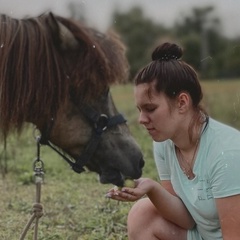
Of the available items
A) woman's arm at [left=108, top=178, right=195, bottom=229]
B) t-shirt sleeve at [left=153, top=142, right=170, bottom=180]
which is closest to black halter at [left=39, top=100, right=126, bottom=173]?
t-shirt sleeve at [left=153, top=142, right=170, bottom=180]

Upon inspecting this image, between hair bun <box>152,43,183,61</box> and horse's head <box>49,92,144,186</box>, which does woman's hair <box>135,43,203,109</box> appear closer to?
hair bun <box>152,43,183,61</box>

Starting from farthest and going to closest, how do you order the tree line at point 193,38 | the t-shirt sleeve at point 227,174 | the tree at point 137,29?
the tree at point 137,29 → the tree line at point 193,38 → the t-shirt sleeve at point 227,174

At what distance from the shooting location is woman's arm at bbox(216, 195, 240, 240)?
224 cm

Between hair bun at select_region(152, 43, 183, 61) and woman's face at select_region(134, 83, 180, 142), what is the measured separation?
14 centimetres

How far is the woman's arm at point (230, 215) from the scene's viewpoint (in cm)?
224

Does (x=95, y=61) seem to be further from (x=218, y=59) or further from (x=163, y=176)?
(x=218, y=59)

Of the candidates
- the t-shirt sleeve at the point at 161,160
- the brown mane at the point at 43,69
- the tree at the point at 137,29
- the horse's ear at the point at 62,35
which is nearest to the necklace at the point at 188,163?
the t-shirt sleeve at the point at 161,160

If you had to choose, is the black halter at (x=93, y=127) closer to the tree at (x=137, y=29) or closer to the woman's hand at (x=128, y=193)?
the woman's hand at (x=128, y=193)

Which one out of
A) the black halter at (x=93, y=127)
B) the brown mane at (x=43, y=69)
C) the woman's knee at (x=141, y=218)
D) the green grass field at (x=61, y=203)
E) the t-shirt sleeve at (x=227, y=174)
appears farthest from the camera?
the green grass field at (x=61, y=203)

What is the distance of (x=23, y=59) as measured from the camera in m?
2.84

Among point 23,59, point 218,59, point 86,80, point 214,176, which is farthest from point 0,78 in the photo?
point 218,59

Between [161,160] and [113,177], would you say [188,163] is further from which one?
[113,177]

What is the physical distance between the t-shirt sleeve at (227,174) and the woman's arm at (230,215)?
0.08 feet

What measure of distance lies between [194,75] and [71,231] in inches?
65.2
